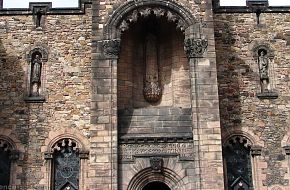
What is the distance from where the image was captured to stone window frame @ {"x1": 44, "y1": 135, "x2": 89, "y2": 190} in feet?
56.0

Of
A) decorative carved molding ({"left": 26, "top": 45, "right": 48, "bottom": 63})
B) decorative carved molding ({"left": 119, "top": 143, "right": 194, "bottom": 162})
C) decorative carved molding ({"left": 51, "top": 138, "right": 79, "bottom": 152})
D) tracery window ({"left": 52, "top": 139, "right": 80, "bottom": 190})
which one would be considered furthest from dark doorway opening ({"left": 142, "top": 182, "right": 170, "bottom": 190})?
decorative carved molding ({"left": 26, "top": 45, "right": 48, "bottom": 63})

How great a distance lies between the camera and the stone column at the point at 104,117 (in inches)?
597

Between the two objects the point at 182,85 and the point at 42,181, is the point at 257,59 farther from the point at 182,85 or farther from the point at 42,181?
the point at 42,181

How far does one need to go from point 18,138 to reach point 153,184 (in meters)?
4.63

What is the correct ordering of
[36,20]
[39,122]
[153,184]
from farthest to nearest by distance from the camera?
1. [36,20]
2. [39,122]
3. [153,184]

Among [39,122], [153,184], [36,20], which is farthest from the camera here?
[36,20]

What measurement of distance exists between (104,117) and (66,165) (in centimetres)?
277

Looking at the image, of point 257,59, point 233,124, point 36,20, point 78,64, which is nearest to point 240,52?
point 257,59

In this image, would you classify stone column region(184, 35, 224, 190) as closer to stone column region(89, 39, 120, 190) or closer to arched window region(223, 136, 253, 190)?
arched window region(223, 136, 253, 190)

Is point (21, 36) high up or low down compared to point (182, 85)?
up

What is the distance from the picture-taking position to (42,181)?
17078mm

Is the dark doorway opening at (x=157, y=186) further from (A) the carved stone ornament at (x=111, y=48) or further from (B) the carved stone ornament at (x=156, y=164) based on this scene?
(A) the carved stone ornament at (x=111, y=48)

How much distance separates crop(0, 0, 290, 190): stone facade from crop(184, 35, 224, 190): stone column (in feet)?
0.10

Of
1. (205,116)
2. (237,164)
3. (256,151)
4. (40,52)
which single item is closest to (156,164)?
(205,116)
